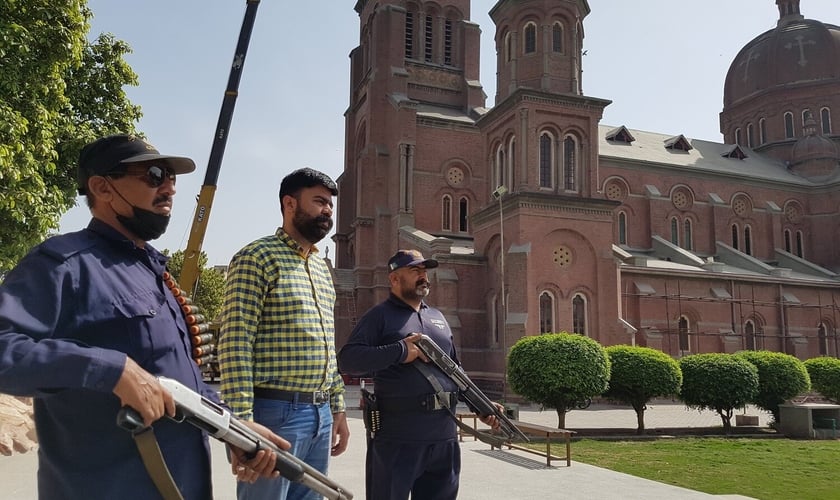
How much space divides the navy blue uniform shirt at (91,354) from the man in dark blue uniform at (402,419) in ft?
5.89

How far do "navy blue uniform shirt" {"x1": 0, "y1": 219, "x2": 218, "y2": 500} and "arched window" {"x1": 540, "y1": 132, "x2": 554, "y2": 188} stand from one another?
25.1m

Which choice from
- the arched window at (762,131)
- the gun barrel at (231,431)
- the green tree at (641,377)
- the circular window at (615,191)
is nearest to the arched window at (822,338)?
the circular window at (615,191)

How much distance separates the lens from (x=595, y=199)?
2661 cm

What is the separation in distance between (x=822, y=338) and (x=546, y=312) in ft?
64.3

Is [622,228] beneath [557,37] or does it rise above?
beneath

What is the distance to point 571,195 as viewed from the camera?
87.1ft

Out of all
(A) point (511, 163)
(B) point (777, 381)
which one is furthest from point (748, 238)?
(B) point (777, 381)

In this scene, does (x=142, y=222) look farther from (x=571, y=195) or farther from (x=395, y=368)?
(x=571, y=195)

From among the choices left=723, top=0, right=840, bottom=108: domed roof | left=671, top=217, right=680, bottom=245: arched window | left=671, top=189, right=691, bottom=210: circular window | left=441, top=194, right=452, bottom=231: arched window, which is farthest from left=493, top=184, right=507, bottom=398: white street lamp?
left=723, top=0, right=840, bottom=108: domed roof

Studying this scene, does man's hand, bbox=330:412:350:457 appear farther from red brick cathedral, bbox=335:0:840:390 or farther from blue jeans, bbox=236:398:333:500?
red brick cathedral, bbox=335:0:840:390

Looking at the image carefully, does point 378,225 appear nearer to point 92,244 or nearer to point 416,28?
point 416,28

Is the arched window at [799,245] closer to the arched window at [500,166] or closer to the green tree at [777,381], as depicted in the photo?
the arched window at [500,166]

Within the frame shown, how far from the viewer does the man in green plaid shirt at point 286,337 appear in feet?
10.6

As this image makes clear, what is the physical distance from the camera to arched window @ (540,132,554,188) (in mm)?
26750
